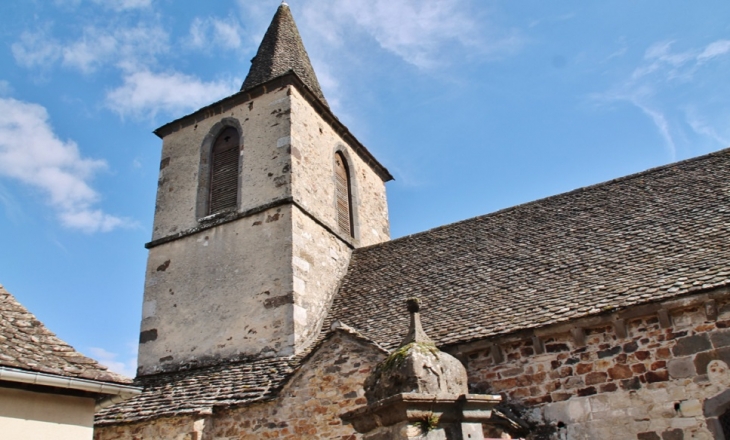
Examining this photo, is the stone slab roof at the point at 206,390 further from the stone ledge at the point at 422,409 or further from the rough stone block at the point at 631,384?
the rough stone block at the point at 631,384

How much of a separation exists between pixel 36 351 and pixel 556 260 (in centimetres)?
738

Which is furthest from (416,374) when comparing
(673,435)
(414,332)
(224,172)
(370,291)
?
(224,172)

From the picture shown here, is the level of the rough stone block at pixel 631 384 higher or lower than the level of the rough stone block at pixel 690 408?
higher

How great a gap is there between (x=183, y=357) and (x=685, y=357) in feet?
28.2

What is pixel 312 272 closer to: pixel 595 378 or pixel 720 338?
pixel 595 378

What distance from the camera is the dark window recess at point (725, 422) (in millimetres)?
6904

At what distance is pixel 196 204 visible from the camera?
13453 millimetres

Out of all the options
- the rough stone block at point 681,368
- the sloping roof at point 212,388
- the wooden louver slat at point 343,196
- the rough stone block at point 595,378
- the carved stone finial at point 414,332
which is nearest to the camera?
the carved stone finial at point 414,332

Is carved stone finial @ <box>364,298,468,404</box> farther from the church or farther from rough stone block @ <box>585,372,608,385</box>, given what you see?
rough stone block @ <box>585,372,608,385</box>

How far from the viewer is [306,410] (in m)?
8.55

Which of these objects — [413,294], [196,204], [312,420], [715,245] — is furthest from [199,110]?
[715,245]

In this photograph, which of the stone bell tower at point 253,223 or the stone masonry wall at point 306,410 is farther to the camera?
the stone bell tower at point 253,223

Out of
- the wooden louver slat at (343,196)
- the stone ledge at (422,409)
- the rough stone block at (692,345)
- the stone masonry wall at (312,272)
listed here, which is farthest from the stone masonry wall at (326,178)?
the stone ledge at (422,409)

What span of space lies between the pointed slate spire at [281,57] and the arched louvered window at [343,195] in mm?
1687
